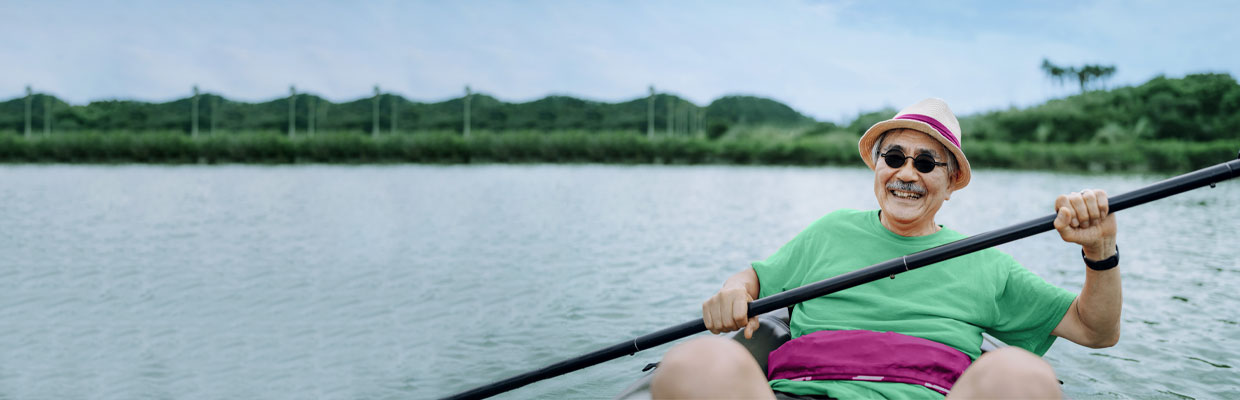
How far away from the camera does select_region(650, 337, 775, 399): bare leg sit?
5.97ft

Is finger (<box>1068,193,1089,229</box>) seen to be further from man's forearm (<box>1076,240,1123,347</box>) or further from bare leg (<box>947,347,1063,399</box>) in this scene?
bare leg (<box>947,347,1063,399</box>)

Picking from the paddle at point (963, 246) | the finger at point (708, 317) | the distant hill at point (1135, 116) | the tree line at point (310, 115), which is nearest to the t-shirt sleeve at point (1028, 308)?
the paddle at point (963, 246)

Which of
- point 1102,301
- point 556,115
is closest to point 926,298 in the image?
point 1102,301

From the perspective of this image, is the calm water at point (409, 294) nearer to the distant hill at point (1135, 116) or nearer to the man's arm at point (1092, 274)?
the man's arm at point (1092, 274)

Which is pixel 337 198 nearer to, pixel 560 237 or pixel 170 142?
pixel 560 237

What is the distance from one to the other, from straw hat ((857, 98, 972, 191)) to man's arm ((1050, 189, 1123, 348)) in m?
0.35

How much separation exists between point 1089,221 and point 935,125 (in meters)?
0.51

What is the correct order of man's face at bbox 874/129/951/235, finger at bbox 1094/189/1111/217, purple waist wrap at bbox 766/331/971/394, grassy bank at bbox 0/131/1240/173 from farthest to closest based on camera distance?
grassy bank at bbox 0/131/1240/173
man's face at bbox 874/129/951/235
purple waist wrap at bbox 766/331/971/394
finger at bbox 1094/189/1111/217

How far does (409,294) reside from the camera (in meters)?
7.03

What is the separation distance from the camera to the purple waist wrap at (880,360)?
219cm

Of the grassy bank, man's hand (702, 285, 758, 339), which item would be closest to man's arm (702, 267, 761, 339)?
man's hand (702, 285, 758, 339)

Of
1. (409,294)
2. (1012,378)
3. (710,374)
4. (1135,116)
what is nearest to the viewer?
(1012,378)

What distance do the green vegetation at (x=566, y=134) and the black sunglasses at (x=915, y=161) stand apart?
4284cm

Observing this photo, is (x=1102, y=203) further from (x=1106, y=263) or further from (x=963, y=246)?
(x=963, y=246)
